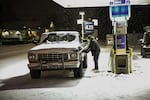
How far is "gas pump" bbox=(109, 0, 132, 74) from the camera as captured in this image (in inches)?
674

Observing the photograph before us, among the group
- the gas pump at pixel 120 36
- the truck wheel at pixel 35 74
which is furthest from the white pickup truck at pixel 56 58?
the gas pump at pixel 120 36

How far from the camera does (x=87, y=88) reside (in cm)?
1362

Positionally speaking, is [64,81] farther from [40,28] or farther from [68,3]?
[40,28]

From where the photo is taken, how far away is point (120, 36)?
17422 millimetres

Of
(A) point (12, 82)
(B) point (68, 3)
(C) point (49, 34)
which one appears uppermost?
(B) point (68, 3)

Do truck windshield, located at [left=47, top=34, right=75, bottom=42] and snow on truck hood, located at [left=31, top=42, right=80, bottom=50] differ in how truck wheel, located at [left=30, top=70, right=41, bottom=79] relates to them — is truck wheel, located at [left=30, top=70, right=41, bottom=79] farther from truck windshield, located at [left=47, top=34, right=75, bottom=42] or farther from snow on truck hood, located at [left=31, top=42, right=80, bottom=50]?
truck windshield, located at [left=47, top=34, right=75, bottom=42]

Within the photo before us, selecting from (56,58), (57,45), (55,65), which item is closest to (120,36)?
(57,45)

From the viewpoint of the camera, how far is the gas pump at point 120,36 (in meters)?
17.1

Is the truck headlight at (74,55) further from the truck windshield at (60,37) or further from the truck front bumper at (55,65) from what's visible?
the truck windshield at (60,37)

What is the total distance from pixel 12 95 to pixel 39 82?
2964 mm

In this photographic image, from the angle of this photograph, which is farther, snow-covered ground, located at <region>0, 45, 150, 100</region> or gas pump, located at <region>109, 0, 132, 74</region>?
gas pump, located at <region>109, 0, 132, 74</region>

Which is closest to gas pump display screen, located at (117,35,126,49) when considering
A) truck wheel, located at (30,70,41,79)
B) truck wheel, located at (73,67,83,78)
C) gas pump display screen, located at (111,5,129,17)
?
gas pump display screen, located at (111,5,129,17)

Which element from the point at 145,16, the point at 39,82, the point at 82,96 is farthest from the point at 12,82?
the point at 145,16

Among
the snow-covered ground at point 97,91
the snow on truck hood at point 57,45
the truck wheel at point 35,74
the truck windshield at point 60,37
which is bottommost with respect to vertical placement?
the snow-covered ground at point 97,91
